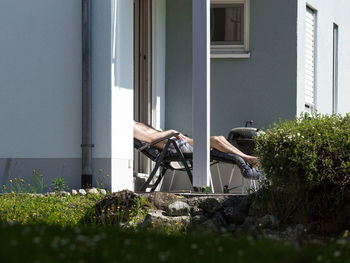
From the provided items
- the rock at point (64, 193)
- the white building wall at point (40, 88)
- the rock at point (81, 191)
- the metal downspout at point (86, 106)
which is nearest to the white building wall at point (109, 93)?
the metal downspout at point (86, 106)

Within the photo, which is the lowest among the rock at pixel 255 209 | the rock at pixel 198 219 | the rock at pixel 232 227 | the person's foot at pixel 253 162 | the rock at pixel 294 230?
the rock at pixel 232 227

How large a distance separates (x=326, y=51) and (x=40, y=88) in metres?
6.14

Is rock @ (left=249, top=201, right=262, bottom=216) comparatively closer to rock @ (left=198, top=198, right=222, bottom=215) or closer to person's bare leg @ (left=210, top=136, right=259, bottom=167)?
rock @ (left=198, top=198, right=222, bottom=215)

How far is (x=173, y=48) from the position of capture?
1057 cm

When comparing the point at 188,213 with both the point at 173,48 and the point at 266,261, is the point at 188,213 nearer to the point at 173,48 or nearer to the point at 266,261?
the point at 266,261

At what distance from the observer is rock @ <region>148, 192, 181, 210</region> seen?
710 centimetres

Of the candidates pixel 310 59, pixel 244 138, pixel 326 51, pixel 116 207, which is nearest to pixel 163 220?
pixel 116 207

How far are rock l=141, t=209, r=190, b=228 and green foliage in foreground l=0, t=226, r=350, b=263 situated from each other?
2.25m

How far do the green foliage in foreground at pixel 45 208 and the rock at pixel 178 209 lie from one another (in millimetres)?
816

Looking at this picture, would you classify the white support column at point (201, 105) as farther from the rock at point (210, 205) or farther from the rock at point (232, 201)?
the rock at point (210, 205)

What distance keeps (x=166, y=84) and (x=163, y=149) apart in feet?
7.62

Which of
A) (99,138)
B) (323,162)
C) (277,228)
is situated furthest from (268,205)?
(99,138)

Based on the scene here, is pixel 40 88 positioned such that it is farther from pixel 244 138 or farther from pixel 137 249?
pixel 137 249

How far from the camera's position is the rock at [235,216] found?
22.8 feet
